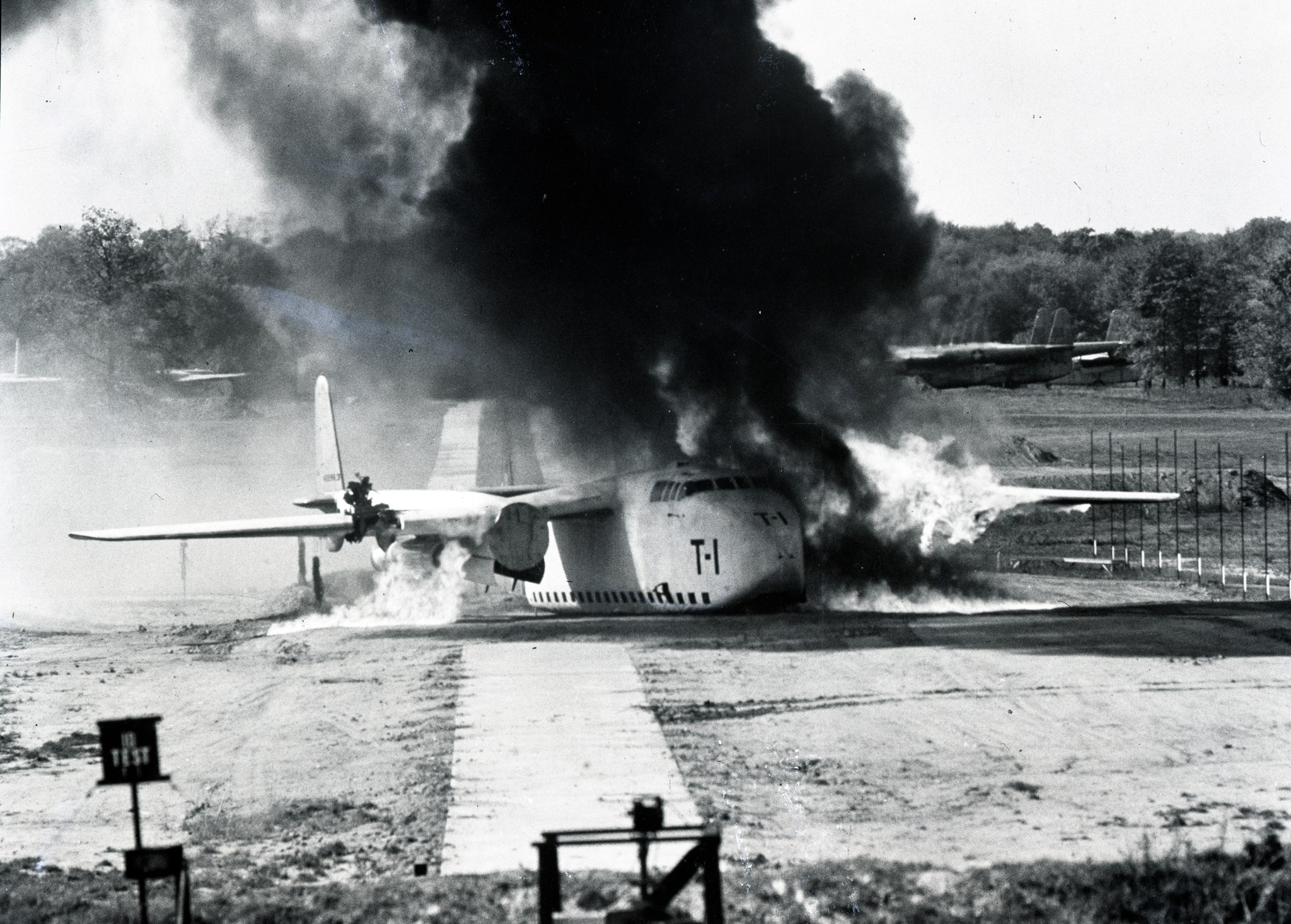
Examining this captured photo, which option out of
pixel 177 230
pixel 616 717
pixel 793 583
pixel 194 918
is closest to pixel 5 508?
pixel 177 230

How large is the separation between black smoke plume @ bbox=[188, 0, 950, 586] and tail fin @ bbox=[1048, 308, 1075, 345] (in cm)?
3014

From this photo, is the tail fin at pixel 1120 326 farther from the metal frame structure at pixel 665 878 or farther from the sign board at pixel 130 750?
the sign board at pixel 130 750

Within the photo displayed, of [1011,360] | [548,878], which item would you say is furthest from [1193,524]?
[548,878]

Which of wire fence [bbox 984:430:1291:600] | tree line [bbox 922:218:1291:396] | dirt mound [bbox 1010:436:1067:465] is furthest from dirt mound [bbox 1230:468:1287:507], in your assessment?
dirt mound [bbox 1010:436:1067:465]

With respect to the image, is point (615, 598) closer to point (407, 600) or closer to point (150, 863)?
point (407, 600)

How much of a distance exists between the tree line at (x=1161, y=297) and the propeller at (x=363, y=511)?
16.1 meters

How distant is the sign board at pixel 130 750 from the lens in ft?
44.4

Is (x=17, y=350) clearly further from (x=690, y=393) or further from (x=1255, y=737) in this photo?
(x=1255, y=737)

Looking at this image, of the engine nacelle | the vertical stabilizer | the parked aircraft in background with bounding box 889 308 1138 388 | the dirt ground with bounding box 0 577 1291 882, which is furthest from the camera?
the parked aircraft in background with bounding box 889 308 1138 388

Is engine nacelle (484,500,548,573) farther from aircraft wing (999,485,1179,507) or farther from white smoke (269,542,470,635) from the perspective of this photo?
aircraft wing (999,485,1179,507)

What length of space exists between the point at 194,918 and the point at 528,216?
2706 cm

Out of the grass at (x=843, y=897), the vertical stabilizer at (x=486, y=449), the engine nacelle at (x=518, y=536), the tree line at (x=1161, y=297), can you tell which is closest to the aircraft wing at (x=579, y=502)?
the engine nacelle at (x=518, y=536)

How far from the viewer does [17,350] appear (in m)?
73.0

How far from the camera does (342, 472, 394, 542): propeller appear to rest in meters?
38.5
